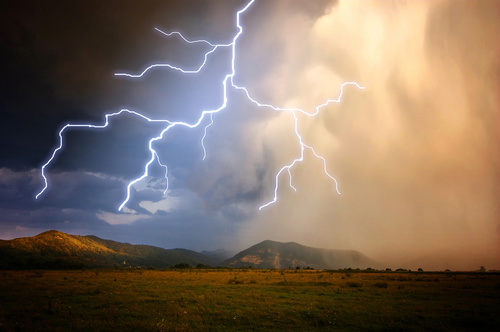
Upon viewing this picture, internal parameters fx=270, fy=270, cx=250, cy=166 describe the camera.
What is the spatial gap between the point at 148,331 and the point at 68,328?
362 centimetres

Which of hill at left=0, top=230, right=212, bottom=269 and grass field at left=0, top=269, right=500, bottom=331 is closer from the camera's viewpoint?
grass field at left=0, top=269, right=500, bottom=331

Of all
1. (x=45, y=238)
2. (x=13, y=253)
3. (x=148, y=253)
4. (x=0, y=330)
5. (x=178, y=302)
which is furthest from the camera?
(x=148, y=253)

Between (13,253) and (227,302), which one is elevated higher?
(227,302)

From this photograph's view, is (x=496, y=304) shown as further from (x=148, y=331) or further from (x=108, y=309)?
(x=108, y=309)

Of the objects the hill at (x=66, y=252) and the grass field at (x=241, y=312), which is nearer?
the grass field at (x=241, y=312)

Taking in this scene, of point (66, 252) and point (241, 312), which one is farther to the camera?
point (66, 252)

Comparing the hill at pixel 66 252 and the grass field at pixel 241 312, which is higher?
the grass field at pixel 241 312

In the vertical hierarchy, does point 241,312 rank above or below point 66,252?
above

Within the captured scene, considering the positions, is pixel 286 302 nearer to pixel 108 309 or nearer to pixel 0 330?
pixel 108 309

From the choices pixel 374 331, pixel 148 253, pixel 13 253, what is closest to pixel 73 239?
pixel 13 253

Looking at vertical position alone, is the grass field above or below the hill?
above

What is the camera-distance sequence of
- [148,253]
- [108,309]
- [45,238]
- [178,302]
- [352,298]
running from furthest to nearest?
[148,253], [45,238], [352,298], [178,302], [108,309]

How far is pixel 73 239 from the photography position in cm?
15575

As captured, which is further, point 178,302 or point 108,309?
point 178,302
